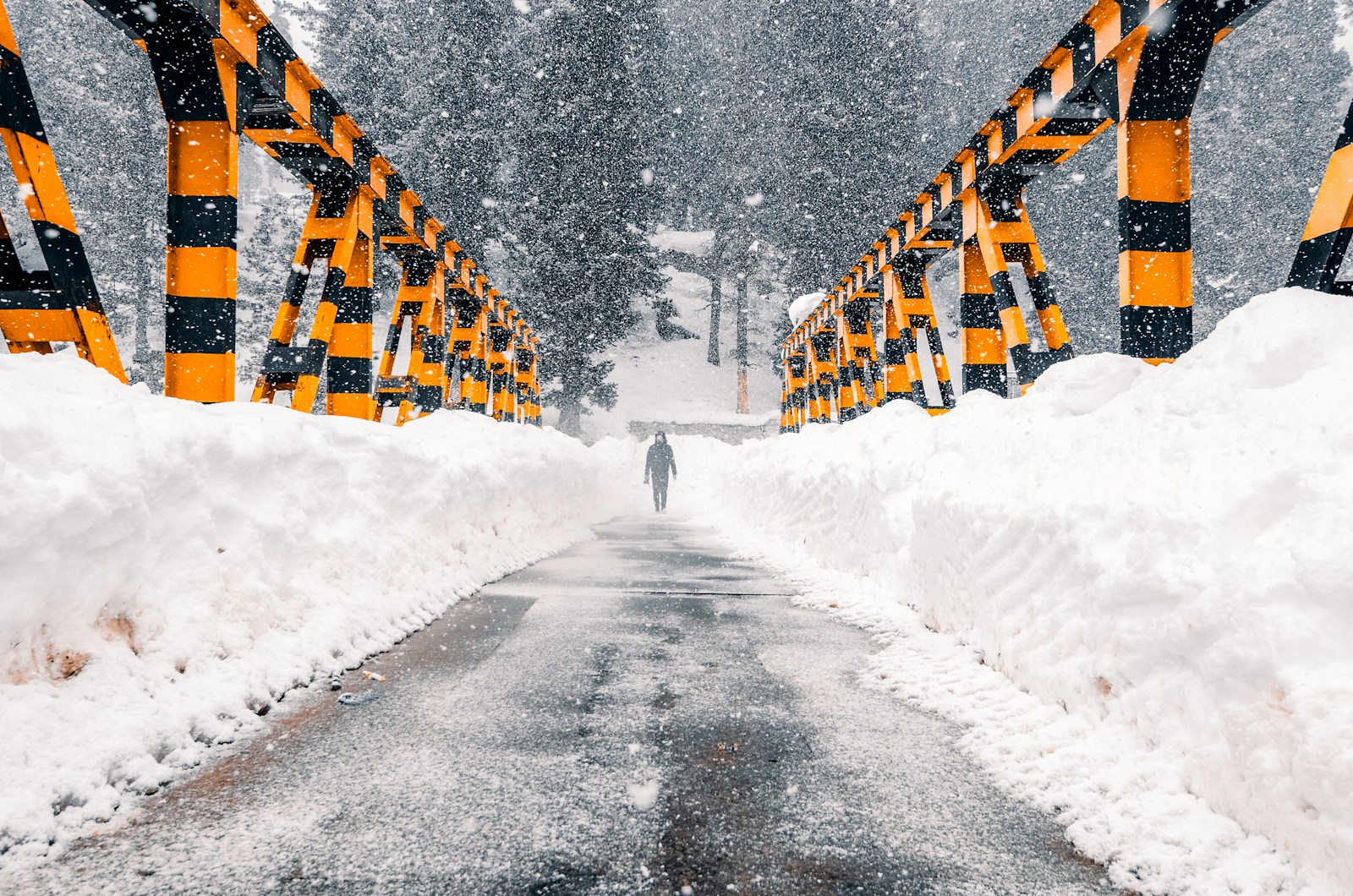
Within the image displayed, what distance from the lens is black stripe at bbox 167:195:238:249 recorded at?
365 centimetres

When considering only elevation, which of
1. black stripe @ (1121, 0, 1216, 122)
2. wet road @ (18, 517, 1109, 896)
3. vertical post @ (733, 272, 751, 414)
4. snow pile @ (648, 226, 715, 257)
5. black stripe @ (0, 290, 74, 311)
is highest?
snow pile @ (648, 226, 715, 257)

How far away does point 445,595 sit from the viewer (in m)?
4.53

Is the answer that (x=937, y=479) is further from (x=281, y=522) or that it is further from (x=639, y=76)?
(x=639, y=76)

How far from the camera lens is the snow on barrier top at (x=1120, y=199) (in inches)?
130

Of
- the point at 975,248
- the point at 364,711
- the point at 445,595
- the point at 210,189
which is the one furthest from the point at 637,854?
the point at 975,248

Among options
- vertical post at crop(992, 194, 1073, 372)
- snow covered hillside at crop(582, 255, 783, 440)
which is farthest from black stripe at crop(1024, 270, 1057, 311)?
snow covered hillside at crop(582, 255, 783, 440)

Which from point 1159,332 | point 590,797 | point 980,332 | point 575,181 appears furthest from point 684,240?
point 590,797

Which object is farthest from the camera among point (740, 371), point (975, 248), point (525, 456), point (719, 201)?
point (719, 201)

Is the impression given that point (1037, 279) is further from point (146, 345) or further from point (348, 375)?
point (146, 345)

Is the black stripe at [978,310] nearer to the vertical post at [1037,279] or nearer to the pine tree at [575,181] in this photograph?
the vertical post at [1037,279]

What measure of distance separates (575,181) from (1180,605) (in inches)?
961

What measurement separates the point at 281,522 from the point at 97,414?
96 cm

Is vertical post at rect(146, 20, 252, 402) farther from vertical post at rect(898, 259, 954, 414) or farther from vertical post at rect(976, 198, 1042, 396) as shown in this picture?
vertical post at rect(898, 259, 954, 414)

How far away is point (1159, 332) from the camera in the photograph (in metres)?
3.60
